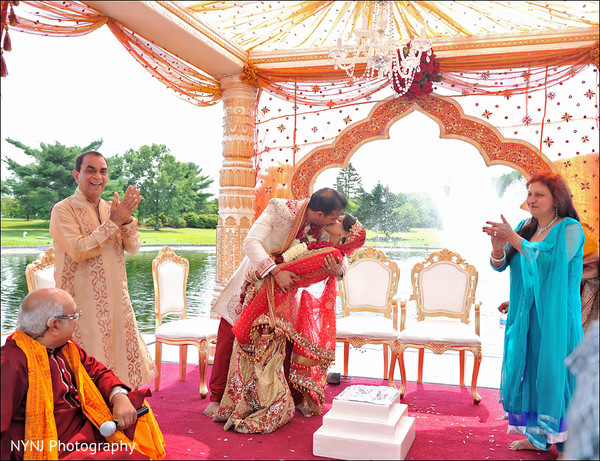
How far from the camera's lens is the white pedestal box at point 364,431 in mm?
2883

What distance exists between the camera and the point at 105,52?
9.01 meters

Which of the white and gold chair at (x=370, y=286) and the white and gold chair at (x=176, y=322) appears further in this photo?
the white and gold chair at (x=370, y=286)

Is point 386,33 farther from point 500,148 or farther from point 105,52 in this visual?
point 105,52

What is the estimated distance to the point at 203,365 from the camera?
421cm

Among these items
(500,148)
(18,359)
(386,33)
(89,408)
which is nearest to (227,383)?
(89,408)

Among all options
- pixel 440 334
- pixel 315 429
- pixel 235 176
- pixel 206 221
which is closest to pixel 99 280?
pixel 315 429

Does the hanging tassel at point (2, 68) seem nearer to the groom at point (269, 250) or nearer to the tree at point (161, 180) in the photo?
the groom at point (269, 250)

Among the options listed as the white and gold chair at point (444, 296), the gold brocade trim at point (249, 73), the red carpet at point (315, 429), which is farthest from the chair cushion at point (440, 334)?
the gold brocade trim at point (249, 73)

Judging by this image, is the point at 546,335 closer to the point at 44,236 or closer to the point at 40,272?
the point at 40,272

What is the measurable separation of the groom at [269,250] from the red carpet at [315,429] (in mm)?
292

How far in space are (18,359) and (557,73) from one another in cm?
478

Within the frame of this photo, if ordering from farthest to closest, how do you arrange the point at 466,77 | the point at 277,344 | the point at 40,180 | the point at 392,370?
the point at 40,180, the point at 466,77, the point at 392,370, the point at 277,344

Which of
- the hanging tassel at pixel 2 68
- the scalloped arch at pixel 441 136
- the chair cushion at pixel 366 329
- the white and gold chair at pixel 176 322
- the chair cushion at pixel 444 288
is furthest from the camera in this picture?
the scalloped arch at pixel 441 136

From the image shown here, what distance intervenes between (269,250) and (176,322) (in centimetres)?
145
